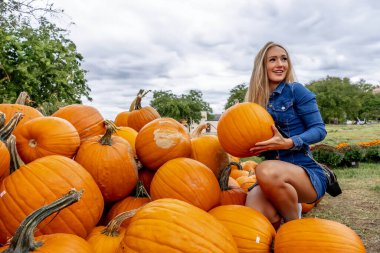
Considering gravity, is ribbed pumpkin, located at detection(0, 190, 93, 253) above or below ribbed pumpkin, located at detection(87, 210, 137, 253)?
above

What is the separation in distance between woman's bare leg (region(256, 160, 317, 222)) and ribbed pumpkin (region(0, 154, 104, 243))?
4.13ft

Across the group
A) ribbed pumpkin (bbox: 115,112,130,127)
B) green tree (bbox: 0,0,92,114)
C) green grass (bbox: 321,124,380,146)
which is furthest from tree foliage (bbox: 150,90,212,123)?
ribbed pumpkin (bbox: 115,112,130,127)

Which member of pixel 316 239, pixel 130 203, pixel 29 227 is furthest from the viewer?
pixel 130 203

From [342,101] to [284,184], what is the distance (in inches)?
2504

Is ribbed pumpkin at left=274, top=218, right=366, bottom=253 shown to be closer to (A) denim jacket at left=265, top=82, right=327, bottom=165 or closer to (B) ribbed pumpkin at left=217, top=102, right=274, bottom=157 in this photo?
(B) ribbed pumpkin at left=217, top=102, right=274, bottom=157

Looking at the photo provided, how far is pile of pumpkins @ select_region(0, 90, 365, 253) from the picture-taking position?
1426mm

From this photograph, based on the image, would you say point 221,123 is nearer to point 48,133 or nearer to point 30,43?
point 48,133

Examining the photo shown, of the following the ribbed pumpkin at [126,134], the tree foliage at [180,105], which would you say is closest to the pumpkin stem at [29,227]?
the ribbed pumpkin at [126,134]

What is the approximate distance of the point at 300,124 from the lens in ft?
9.32

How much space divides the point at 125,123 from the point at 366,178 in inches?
277

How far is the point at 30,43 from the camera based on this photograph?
9.22 m

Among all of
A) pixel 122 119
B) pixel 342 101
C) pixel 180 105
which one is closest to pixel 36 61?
pixel 122 119

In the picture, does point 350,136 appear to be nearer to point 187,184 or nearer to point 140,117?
point 140,117

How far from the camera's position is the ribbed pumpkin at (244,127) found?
2461mm
